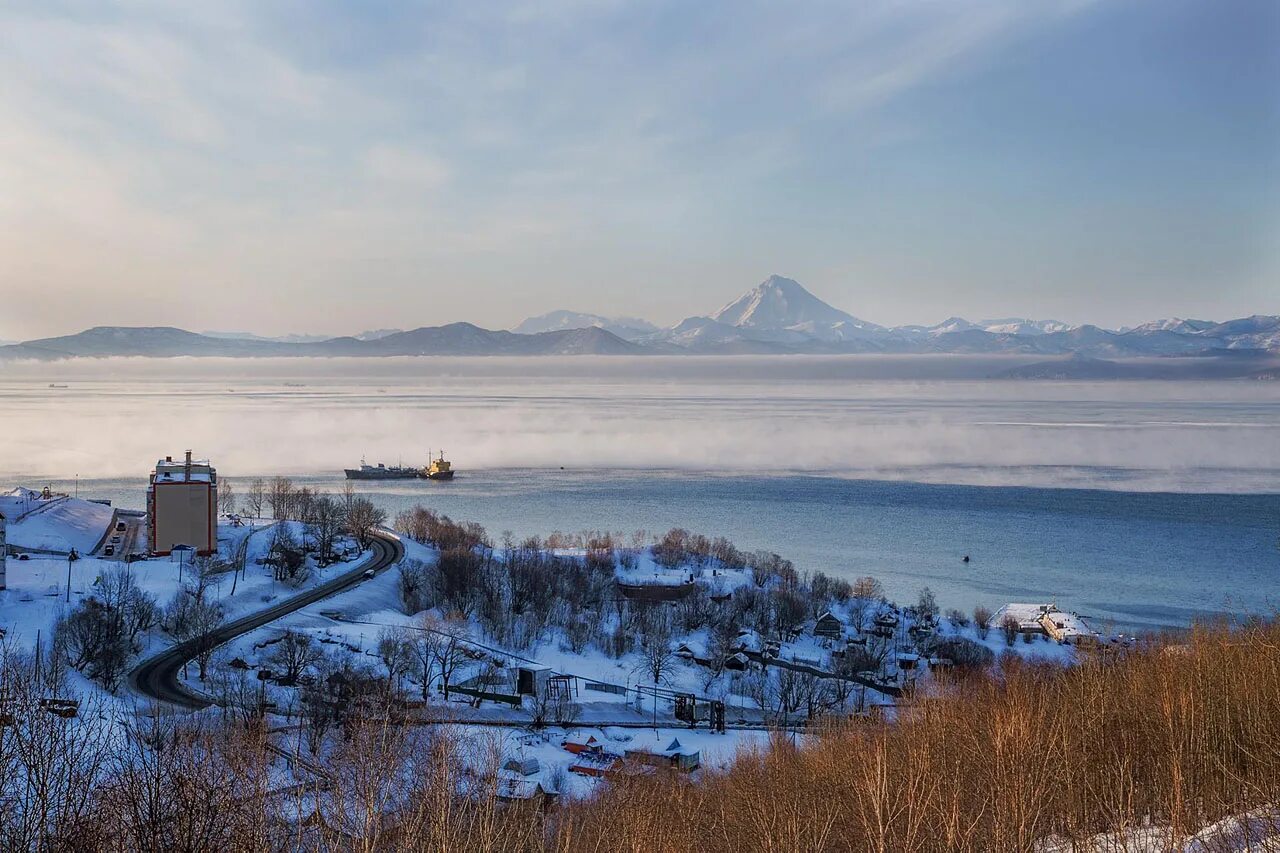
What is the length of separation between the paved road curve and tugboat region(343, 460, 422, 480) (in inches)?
844

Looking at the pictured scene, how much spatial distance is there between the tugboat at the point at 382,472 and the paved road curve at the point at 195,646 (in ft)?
70.3

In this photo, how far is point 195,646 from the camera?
1172 centimetres

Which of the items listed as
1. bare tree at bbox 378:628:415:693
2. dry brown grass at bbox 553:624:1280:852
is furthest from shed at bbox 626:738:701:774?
bare tree at bbox 378:628:415:693

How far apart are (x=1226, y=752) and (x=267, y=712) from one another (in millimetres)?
8135

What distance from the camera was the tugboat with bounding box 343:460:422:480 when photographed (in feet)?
131

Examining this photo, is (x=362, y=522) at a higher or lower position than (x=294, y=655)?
higher

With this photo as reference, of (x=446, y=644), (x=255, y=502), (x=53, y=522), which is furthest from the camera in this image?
(x=255, y=502)

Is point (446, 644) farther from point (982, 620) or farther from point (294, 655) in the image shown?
point (982, 620)

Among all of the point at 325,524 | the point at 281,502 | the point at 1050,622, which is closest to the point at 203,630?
the point at 325,524

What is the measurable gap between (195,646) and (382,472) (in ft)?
96.6

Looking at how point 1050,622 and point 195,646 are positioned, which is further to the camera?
point 1050,622

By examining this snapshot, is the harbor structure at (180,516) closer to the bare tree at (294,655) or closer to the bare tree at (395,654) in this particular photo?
the bare tree at (294,655)

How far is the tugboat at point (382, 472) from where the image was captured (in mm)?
39969

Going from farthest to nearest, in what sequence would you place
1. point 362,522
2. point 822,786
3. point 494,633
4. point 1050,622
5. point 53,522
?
point 362,522 → point 53,522 → point 1050,622 → point 494,633 → point 822,786
